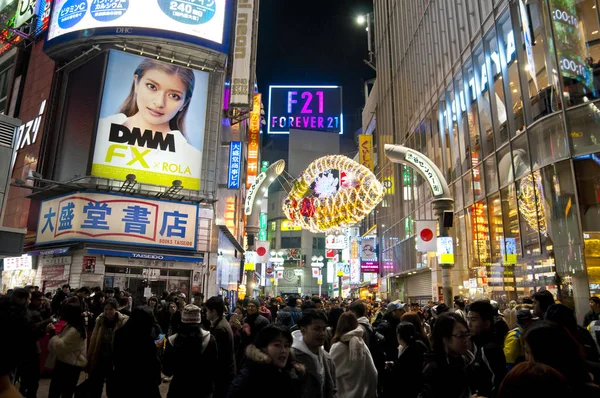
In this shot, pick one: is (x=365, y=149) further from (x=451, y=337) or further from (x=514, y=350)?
(x=451, y=337)

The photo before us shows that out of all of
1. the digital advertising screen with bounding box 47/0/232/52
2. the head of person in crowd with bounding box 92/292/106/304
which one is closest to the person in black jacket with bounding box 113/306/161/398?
the head of person in crowd with bounding box 92/292/106/304

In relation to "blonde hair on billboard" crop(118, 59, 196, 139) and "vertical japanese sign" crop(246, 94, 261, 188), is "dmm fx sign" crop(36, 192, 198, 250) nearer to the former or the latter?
"blonde hair on billboard" crop(118, 59, 196, 139)

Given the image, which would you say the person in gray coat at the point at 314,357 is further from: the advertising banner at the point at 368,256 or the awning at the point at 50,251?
the advertising banner at the point at 368,256

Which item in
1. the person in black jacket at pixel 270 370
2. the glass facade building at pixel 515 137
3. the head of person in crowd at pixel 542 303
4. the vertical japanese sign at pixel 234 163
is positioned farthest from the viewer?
the vertical japanese sign at pixel 234 163

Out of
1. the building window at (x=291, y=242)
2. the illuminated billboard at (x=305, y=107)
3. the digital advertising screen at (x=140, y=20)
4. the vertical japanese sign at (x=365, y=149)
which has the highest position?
the illuminated billboard at (x=305, y=107)

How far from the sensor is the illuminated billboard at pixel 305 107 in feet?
210

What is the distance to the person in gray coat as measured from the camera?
3934mm

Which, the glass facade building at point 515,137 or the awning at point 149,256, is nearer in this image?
the glass facade building at point 515,137

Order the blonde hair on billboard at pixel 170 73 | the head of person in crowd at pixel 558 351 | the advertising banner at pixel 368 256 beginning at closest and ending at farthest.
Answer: the head of person in crowd at pixel 558 351, the blonde hair on billboard at pixel 170 73, the advertising banner at pixel 368 256

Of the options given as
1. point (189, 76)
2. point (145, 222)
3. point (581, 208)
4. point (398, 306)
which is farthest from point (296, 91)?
point (398, 306)

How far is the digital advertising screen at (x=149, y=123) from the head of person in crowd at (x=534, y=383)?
24.0 metres

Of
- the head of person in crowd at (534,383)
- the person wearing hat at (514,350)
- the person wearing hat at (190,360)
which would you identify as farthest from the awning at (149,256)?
the head of person in crowd at (534,383)

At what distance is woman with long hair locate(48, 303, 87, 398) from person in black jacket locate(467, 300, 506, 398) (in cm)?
516

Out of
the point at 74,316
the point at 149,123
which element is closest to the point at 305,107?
Result: the point at 149,123
